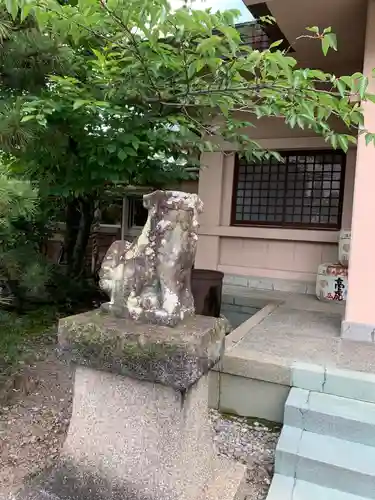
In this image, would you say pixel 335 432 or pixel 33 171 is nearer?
pixel 335 432

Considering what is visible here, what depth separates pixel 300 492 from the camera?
205 cm

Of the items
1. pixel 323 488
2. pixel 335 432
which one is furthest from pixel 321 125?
pixel 323 488

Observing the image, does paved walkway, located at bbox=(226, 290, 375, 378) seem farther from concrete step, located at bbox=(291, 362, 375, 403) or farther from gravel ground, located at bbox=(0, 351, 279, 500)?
gravel ground, located at bbox=(0, 351, 279, 500)

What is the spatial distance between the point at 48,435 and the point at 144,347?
1.42 meters

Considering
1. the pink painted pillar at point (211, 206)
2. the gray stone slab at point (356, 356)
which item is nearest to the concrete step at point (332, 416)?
the gray stone slab at point (356, 356)

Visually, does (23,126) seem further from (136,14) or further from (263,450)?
(263,450)

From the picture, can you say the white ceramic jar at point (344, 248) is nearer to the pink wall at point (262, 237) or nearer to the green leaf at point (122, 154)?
the pink wall at point (262, 237)

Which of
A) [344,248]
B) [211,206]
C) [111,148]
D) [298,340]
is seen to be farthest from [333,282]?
[111,148]

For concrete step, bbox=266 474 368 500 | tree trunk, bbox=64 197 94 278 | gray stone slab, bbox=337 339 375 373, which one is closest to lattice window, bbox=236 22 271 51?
tree trunk, bbox=64 197 94 278

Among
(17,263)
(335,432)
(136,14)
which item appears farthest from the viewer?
(17,263)

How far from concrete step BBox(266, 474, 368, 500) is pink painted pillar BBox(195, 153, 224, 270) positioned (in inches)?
172

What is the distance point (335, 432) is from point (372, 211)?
196 cm

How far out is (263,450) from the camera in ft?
7.96

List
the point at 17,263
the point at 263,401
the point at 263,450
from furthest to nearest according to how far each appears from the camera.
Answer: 1. the point at 17,263
2. the point at 263,401
3. the point at 263,450
